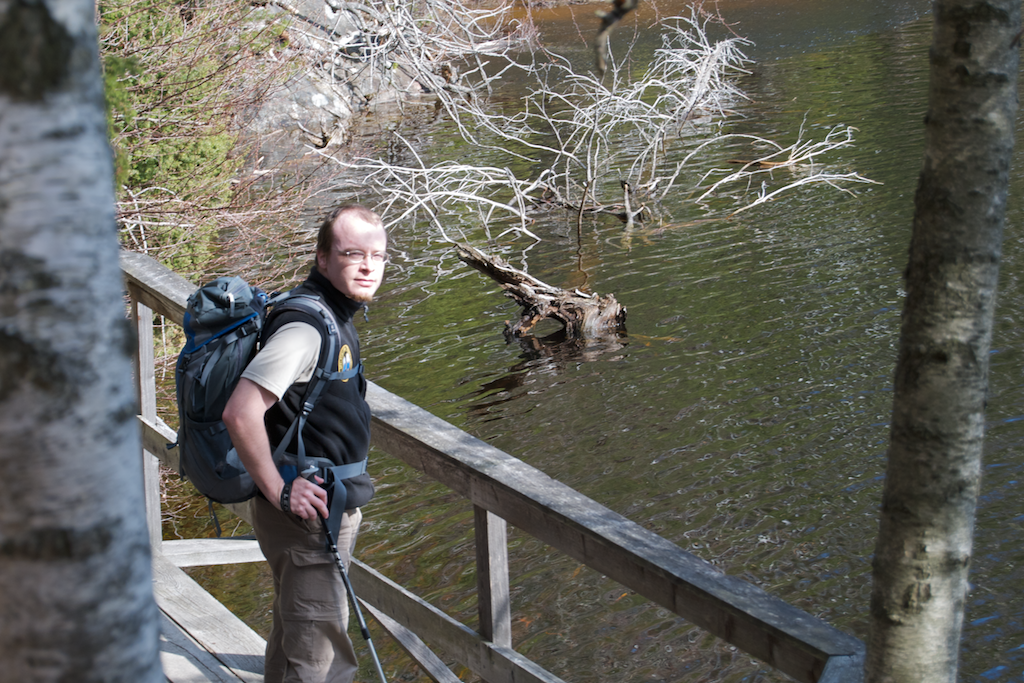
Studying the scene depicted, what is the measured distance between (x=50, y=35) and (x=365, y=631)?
7.29ft

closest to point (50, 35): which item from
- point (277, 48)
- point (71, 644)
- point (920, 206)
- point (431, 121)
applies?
point (71, 644)

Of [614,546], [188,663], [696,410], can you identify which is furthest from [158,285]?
[696,410]

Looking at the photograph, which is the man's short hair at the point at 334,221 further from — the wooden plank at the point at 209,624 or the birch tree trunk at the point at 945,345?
the birch tree trunk at the point at 945,345

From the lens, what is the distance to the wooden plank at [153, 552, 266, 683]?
10.8 feet

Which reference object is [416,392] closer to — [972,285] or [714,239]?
[714,239]

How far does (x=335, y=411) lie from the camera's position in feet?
8.71

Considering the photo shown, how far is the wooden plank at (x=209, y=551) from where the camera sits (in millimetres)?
3906

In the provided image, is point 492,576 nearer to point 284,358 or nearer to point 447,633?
point 447,633

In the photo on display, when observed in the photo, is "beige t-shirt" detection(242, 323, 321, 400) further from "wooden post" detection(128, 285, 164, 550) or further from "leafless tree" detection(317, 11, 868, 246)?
"leafless tree" detection(317, 11, 868, 246)

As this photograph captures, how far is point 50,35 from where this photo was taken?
2.55ft

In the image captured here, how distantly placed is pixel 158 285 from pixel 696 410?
6.49 m

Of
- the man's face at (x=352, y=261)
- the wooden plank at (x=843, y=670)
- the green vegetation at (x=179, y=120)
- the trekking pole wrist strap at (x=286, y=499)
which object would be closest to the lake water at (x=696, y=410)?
the green vegetation at (x=179, y=120)

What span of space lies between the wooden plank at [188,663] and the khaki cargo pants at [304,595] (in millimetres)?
518

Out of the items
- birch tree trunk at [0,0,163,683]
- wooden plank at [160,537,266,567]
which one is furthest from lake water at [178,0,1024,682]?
birch tree trunk at [0,0,163,683]
